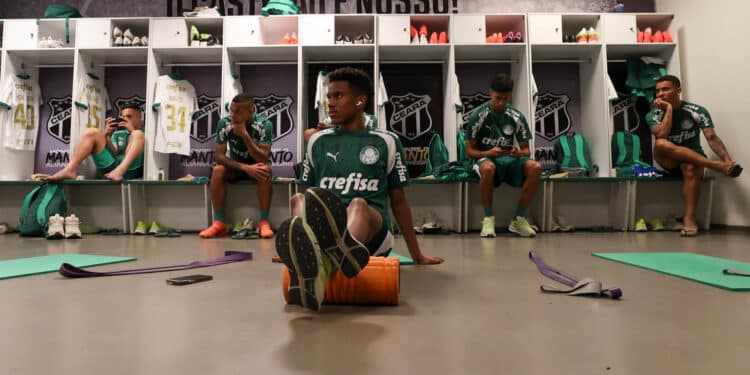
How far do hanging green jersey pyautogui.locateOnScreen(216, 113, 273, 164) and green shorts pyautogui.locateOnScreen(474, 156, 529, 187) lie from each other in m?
1.93

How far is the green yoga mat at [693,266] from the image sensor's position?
1.48 meters

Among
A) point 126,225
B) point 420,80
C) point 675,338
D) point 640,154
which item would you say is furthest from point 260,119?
point 640,154

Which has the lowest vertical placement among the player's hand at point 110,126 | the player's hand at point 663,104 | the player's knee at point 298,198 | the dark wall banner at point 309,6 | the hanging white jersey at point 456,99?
the player's knee at point 298,198

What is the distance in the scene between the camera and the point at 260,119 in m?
4.00

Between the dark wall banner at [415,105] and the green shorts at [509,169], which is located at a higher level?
the dark wall banner at [415,105]

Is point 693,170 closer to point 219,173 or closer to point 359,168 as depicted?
point 359,168

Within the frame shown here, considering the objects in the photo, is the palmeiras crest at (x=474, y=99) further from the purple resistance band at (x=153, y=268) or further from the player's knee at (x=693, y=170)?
the purple resistance band at (x=153, y=268)

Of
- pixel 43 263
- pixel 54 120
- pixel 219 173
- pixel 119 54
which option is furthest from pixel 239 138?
pixel 54 120

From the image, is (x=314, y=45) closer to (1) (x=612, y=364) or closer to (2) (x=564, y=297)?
(2) (x=564, y=297)

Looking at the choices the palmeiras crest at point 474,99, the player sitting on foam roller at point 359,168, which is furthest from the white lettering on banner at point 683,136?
the player sitting on foam roller at point 359,168

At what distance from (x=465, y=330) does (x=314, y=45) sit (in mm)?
3951

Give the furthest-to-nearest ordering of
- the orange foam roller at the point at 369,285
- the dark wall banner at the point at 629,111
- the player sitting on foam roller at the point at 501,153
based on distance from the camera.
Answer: the dark wall banner at the point at 629,111 < the player sitting on foam roller at the point at 501,153 < the orange foam roller at the point at 369,285

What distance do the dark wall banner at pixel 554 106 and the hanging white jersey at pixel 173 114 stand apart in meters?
3.88

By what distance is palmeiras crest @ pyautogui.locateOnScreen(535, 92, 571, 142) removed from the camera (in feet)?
16.2
